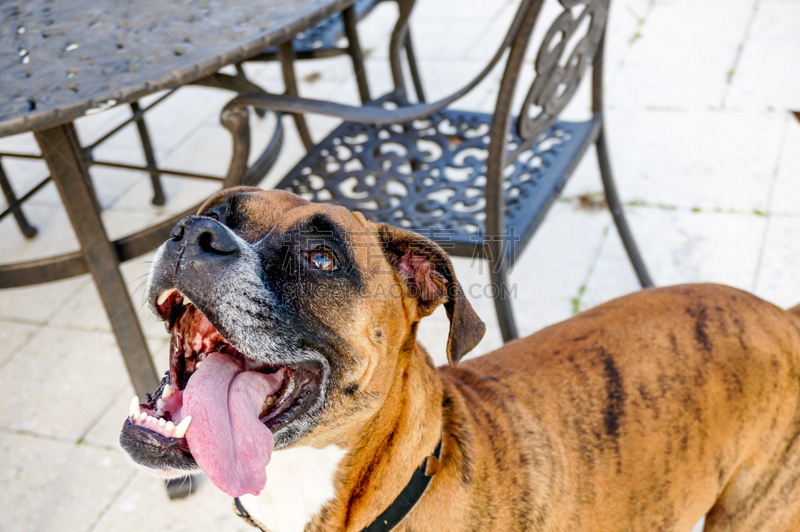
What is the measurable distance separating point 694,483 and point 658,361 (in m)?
0.38

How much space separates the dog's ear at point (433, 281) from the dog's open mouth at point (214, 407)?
0.39 m

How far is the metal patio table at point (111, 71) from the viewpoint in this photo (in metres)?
2.31

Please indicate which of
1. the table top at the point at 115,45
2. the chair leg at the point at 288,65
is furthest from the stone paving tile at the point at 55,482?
the chair leg at the point at 288,65

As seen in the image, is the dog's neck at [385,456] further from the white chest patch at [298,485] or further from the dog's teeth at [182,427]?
the dog's teeth at [182,427]

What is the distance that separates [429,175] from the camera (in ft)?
10.4

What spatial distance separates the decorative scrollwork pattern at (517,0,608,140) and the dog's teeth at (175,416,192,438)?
1769 millimetres

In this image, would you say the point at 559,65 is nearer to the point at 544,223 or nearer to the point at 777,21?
the point at 544,223

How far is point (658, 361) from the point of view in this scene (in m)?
2.12

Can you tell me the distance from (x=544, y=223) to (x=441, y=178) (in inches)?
54.0

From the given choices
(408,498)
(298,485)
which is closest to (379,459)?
(408,498)

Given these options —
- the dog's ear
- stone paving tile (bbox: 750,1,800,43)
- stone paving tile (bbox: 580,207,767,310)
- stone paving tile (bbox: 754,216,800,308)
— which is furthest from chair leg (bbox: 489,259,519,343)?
stone paving tile (bbox: 750,1,800,43)

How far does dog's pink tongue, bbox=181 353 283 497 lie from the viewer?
1.74 metres

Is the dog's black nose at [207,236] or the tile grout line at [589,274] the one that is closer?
the dog's black nose at [207,236]

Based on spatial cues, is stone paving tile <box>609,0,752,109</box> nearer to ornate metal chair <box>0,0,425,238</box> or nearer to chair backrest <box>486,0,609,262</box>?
ornate metal chair <box>0,0,425,238</box>
